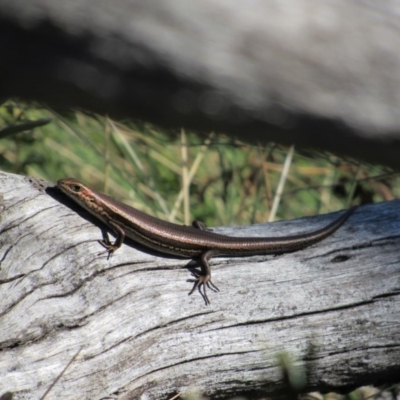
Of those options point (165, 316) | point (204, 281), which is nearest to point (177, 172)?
point (204, 281)

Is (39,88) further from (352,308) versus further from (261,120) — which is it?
(352,308)

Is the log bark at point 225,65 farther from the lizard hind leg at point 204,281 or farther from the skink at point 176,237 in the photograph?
the skink at point 176,237

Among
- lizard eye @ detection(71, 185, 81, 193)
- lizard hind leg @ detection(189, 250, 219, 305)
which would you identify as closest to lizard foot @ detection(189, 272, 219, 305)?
lizard hind leg @ detection(189, 250, 219, 305)

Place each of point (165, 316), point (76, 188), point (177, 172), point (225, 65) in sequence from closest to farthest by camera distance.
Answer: point (225, 65) → point (165, 316) → point (76, 188) → point (177, 172)

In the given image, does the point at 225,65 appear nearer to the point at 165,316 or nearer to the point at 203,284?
the point at 165,316

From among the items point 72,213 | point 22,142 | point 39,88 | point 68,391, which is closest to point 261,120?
point 39,88

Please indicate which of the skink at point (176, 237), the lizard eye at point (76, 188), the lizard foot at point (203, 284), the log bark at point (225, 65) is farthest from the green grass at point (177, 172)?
the log bark at point (225, 65)
